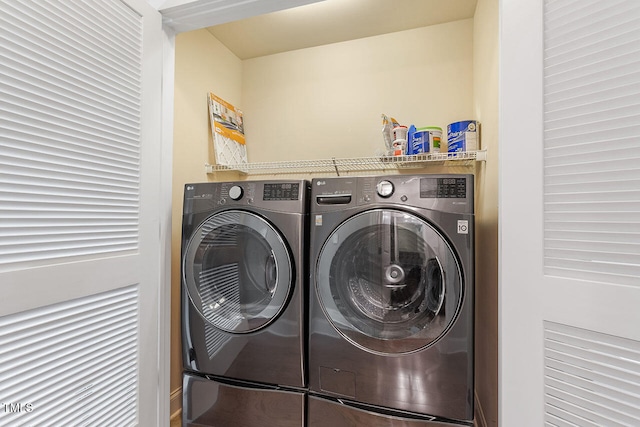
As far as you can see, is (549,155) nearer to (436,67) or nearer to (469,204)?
(469,204)

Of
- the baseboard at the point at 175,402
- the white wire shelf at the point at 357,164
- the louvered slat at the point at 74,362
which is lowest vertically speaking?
the baseboard at the point at 175,402

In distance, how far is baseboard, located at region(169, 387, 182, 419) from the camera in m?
1.58

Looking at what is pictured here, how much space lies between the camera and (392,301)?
1.22 meters

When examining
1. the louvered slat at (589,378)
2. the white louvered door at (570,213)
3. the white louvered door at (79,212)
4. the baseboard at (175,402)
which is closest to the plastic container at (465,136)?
the white louvered door at (570,213)

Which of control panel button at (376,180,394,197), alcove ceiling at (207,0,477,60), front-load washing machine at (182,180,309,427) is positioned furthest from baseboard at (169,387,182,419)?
alcove ceiling at (207,0,477,60)

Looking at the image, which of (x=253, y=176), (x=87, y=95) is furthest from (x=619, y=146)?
(x=253, y=176)

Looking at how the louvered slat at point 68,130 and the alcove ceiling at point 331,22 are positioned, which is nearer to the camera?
the louvered slat at point 68,130

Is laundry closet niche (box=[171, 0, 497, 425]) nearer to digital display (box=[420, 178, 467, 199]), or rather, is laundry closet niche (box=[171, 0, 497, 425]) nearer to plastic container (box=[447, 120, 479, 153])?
plastic container (box=[447, 120, 479, 153])

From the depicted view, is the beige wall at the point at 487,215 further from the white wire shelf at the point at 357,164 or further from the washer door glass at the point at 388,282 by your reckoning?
the washer door glass at the point at 388,282

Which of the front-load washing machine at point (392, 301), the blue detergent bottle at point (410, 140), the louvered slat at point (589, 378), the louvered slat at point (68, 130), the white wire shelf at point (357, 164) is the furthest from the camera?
the blue detergent bottle at point (410, 140)

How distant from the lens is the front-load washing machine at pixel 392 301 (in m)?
1.12

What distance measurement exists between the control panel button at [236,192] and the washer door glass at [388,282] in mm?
489

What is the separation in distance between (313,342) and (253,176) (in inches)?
56.3

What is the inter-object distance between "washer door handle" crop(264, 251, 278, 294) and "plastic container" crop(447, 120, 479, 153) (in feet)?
3.92
